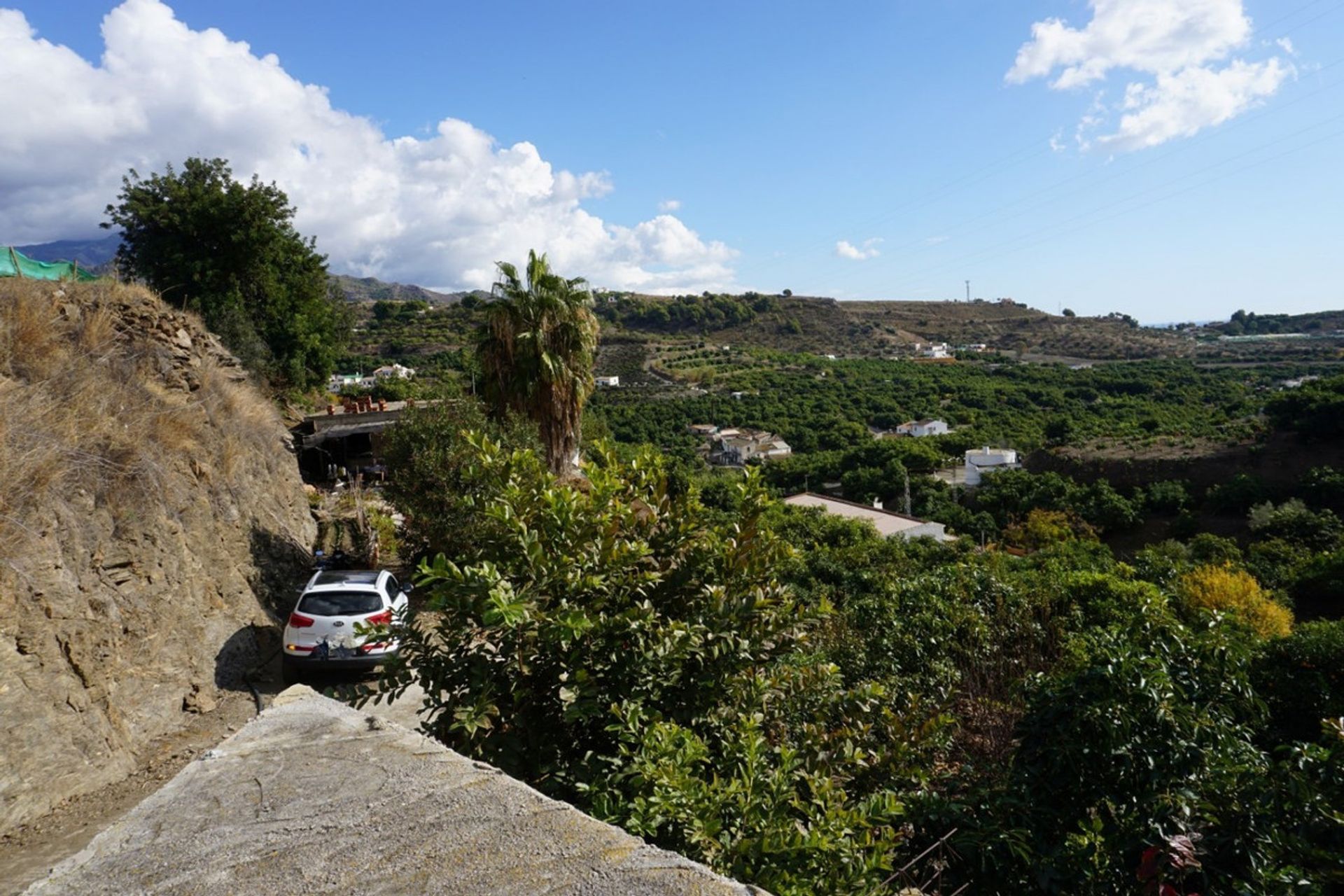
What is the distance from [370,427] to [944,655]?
1865 centimetres

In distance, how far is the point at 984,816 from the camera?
12.9 feet

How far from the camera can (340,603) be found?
29.8 feet

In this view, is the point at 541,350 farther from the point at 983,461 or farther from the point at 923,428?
the point at 923,428

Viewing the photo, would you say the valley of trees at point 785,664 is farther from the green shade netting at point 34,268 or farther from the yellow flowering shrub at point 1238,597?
the green shade netting at point 34,268

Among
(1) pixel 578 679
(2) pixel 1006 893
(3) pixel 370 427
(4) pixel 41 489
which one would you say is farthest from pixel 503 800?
(3) pixel 370 427

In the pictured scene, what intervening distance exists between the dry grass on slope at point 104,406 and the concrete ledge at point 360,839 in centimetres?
618

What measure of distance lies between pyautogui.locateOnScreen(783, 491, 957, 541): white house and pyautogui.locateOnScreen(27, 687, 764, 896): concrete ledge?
1216 inches

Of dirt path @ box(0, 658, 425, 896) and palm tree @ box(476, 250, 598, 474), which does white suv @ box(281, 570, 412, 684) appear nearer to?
dirt path @ box(0, 658, 425, 896)

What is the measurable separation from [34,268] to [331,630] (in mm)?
8425

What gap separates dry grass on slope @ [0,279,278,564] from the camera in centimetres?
707

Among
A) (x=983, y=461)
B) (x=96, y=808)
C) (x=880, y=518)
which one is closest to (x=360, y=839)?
(x=96, y=808)

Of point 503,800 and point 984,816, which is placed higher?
point 503,800

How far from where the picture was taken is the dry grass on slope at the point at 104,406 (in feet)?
23.2

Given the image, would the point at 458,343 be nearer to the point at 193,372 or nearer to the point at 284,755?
the point at 193,372
